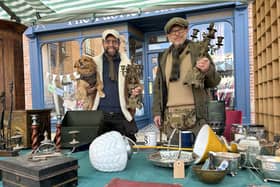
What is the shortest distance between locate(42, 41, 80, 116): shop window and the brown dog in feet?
13.6

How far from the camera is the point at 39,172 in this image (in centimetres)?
92

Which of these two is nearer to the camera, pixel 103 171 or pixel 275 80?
pixel 103 171

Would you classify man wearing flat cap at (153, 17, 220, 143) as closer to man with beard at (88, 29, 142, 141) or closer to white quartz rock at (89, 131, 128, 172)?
man with beard at (88, 29, 142, 141)

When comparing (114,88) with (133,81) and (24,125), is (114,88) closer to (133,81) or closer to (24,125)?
(133,81)

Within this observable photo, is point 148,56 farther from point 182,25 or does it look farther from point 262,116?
point 182,25

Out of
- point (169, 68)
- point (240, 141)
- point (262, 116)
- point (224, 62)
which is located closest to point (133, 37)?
point (224, 62)

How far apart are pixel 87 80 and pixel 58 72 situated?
4.61 meters

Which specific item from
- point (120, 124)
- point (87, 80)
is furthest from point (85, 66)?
point (120, 124)

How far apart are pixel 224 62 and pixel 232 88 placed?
53 cm

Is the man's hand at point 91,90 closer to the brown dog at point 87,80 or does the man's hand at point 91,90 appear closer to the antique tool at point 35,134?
the brown dog at point 87,80

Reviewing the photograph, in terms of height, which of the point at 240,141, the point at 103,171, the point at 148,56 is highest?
the point at 148,56

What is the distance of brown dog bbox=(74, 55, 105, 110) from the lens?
6.82 ft

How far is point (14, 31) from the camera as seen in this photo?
2145mm

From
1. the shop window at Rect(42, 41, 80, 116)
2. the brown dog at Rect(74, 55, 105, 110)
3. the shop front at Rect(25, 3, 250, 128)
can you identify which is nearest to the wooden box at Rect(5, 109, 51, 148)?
the brown dog at Rect(74, 55, 105, 110)
